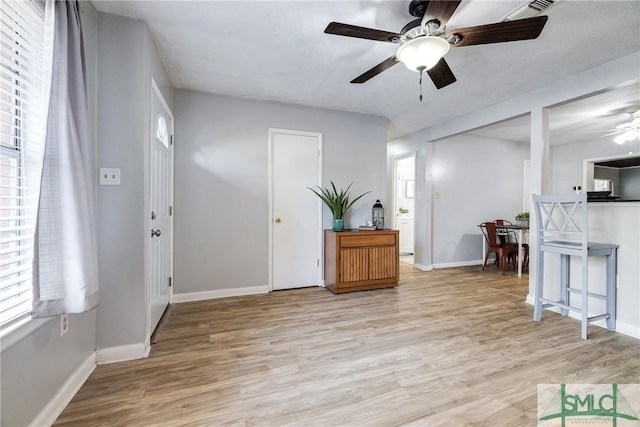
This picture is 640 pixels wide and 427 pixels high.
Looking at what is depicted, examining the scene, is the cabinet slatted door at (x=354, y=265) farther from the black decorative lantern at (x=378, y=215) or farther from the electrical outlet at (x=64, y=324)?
the electrical outlet at (x=64, y=324)

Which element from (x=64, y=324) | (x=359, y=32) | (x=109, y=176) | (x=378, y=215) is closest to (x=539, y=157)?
(x=378, y=215)

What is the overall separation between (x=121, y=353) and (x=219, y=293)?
1378 mm

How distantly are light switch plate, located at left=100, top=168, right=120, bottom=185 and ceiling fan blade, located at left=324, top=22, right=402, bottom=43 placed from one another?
1.68 metres

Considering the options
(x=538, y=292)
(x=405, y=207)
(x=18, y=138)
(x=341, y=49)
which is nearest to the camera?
(x=18, y=138)

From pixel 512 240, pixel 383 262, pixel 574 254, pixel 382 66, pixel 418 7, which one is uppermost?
pixel 418 7

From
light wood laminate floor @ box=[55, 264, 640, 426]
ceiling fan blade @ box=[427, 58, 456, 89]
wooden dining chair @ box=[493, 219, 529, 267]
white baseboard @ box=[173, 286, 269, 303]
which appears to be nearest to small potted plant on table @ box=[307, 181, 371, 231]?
light wood laminate floor @ box=[55, 264, 640, 426]

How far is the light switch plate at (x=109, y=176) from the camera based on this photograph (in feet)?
6.23

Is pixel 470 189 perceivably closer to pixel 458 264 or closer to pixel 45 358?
pixel 458 264

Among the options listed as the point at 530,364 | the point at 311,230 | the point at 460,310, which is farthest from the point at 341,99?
the point at 530,364

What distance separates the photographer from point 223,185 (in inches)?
131

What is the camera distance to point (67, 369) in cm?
155

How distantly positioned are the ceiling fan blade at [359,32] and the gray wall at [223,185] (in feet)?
6.58

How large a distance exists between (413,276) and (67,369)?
406 cm

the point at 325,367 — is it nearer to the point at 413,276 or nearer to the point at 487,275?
the point at 413,276
